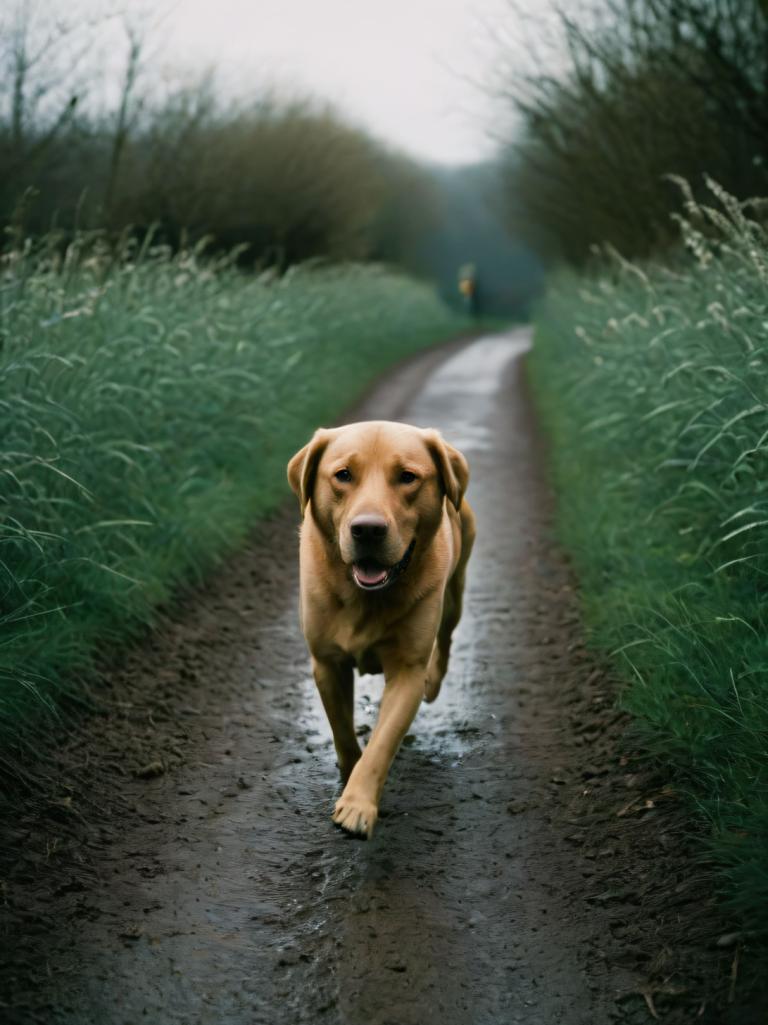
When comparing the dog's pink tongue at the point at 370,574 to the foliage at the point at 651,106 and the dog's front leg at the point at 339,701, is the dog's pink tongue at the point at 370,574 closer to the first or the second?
the dog's front leg at the point at 339,701

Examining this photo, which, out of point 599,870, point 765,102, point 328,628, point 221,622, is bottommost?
point 599,870

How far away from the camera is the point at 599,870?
121 inches

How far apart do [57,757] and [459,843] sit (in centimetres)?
154

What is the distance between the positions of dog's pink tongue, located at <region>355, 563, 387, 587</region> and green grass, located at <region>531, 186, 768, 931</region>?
1.24 meters

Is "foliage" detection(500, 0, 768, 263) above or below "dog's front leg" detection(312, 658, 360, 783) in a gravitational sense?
above

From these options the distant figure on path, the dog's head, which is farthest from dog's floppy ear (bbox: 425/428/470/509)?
the distant figure on path

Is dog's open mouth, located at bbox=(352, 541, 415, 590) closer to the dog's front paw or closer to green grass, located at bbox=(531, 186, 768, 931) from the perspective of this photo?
the dog's front paw

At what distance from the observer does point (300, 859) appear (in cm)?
317

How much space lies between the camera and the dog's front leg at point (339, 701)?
3.33 m

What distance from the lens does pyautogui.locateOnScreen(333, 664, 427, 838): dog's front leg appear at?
2871mm

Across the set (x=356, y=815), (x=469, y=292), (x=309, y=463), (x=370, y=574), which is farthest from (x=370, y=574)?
(x=469, y=292)

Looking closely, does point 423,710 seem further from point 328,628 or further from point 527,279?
point 527,279

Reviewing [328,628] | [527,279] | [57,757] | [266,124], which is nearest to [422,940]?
[328,628]

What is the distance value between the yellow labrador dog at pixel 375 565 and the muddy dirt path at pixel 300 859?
38 centimetres
